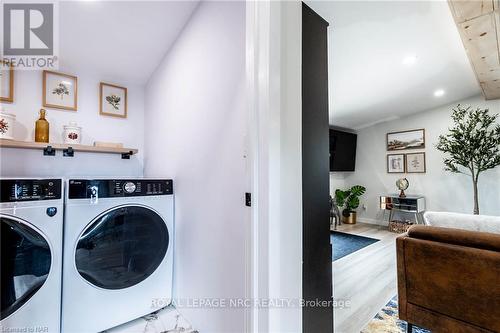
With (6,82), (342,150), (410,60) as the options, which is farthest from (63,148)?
(342,150)

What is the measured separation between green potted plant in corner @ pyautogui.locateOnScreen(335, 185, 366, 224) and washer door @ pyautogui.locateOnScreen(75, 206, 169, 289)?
161 inches

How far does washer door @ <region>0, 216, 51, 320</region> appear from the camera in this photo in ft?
3.70

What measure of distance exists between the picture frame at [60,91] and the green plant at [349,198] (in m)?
4.59

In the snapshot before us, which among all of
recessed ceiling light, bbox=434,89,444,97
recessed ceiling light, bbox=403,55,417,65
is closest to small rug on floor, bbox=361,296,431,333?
recessed ceiling light, bbox=403,55,417,65

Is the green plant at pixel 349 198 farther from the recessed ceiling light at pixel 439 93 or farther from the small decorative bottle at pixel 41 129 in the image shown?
the small decorative bottle at pixel 41 129

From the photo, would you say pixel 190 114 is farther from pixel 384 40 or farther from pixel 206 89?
pixel 384 40

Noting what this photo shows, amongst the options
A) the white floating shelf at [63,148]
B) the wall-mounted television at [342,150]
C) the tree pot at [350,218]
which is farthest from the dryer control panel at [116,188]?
the tree pot at [350,218]

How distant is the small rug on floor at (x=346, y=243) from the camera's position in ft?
10.5

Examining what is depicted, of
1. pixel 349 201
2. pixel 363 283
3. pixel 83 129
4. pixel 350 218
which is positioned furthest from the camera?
pixel 350 218

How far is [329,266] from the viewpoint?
49.7 inches

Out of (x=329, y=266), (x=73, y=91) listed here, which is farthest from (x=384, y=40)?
(x=73, y=91)

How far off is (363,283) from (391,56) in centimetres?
237

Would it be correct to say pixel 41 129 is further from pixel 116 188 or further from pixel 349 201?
pixel 349 201

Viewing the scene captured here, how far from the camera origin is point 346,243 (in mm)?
3590
